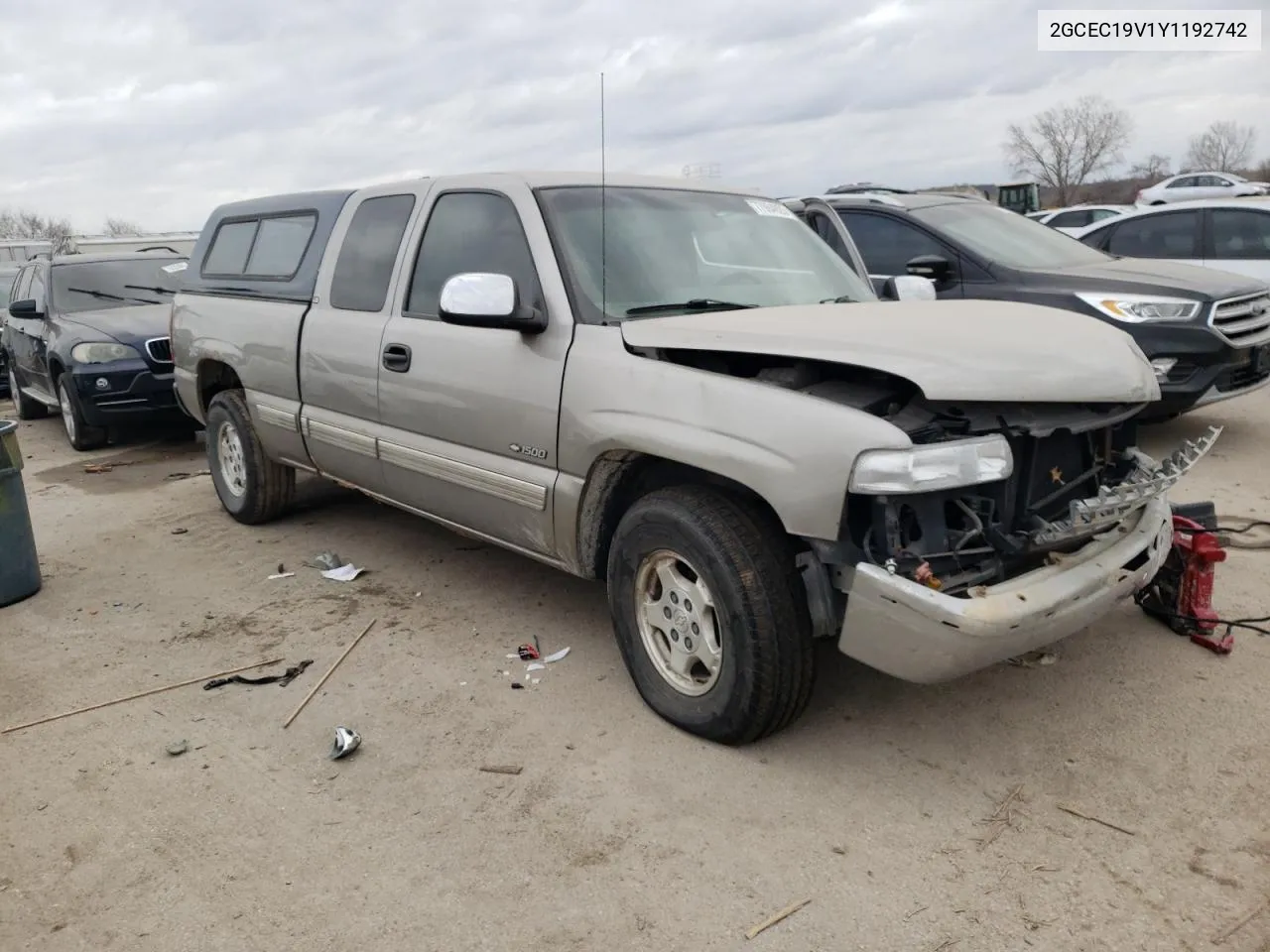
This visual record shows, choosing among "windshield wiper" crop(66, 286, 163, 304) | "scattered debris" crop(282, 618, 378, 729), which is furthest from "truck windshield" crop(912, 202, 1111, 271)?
"windshield wiper" crop(66, 286, 163, 304)

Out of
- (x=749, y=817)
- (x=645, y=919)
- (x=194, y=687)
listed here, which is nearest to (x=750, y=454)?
(x=749, y=817)

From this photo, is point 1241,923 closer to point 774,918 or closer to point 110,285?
point 774,918

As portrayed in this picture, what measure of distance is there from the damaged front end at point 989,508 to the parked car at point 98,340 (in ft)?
23.5

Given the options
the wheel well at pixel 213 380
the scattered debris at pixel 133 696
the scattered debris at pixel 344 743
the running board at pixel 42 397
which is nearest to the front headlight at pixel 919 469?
the scattered debris at pixel 344 743

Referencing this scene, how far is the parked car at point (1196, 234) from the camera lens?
938 centimetres

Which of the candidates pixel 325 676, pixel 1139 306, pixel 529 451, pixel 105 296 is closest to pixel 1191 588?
pixel 529 451

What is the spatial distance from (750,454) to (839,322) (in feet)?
2.08

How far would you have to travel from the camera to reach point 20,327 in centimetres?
1063

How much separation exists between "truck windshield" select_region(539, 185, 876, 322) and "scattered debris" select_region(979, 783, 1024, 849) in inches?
77.8

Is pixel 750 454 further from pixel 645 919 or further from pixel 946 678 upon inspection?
pixel 645 919

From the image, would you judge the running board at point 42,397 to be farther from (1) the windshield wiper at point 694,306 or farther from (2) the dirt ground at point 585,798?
(1) the windshield wiper at point 694,306

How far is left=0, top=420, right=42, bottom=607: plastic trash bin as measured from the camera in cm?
484

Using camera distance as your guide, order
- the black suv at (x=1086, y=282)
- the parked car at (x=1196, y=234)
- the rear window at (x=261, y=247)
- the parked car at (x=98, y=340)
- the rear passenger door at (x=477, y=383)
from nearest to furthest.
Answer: the rear passenger door at (x=477, y=383) < the rear window at (x=261, y=247) < the black suv at (x=1086, y=282) < the parked car at (x=98, y=340) < the parked car at (x=1196, y=234)

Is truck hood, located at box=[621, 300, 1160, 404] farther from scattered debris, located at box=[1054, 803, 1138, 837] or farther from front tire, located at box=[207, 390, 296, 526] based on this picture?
front tire, located at box=[207, 390, 296, 526]
